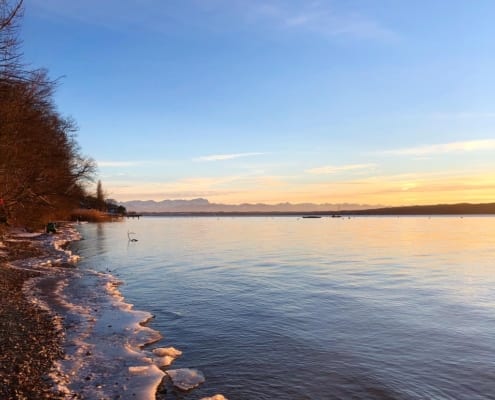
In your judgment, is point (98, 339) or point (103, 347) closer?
point (103, 347)

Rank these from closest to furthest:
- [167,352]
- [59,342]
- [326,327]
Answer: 1. [59,342]
2. [167,352]
3. [326,327]

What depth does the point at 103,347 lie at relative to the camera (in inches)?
478

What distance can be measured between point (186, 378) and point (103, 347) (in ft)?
10.4

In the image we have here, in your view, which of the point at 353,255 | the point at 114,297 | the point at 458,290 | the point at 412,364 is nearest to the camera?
the point at 412,364

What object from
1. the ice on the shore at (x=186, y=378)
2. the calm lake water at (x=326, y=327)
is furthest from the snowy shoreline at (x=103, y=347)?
the calm lake water at (x=326, y=327)

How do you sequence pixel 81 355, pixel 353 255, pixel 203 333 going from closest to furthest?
1. pixel 81 355
2. pixel 203 333
3. pixel 353 255

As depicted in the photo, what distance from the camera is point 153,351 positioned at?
12359mm

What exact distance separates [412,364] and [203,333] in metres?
6.69

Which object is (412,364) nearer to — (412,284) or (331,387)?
(331,387)

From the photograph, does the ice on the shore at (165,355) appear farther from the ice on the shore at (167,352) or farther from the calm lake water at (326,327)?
the calm lake water at (326,327)

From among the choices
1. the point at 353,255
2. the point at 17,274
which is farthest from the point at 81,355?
the point at 353,255

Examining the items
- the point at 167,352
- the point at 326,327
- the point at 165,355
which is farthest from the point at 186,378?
the point at 326,327

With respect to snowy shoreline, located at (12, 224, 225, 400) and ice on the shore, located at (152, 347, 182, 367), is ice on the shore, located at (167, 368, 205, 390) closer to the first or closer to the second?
snowy shoreline, located at (12, 224, 225, 400)

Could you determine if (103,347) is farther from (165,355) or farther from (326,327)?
(326,327)
